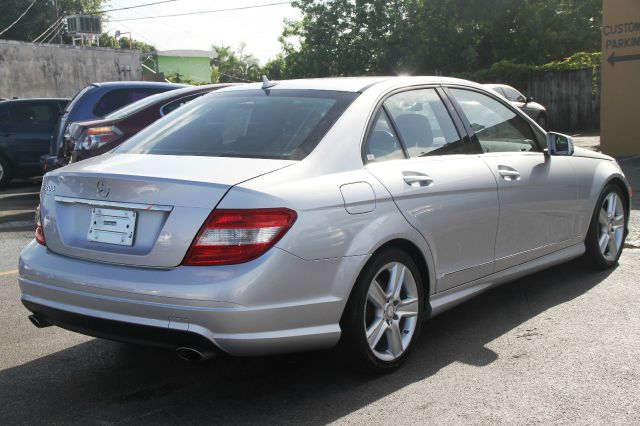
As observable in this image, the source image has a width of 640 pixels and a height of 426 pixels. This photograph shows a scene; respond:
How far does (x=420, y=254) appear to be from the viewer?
439 cm

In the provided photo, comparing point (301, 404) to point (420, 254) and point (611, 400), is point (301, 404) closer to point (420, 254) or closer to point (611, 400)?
point (420, 254)

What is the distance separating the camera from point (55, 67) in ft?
108

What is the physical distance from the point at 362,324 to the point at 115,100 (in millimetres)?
8230

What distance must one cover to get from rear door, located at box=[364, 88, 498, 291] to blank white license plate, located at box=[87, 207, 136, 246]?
1.29 metres

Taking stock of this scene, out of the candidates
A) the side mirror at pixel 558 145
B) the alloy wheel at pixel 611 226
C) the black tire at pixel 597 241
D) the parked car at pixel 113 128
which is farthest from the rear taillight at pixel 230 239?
the parked car at pixel 113 128

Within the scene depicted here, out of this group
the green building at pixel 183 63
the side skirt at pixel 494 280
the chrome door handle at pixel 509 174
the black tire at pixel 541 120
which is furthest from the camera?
the green building at pixel 183 63

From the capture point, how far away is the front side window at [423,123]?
4.63m

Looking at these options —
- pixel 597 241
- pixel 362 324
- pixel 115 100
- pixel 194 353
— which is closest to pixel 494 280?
pixel 362 324

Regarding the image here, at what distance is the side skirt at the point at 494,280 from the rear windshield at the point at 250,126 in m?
1.22

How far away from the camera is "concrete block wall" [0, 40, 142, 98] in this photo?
30.9m

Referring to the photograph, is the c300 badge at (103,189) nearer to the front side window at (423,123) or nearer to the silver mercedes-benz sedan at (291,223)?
the silver mercedes-benz sedan at (291,223)

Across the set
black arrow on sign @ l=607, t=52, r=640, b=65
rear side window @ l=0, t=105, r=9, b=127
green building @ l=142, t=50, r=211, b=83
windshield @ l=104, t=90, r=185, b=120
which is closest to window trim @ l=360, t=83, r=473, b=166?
windshield @ l=104, t=90, r=185, b=120

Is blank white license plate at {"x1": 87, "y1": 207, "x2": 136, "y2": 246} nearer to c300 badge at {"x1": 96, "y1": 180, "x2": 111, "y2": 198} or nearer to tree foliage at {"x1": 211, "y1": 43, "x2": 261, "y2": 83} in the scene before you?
c300 badge at {"x1": 96, "y1": 180, "x2": 111, "y2": 198}

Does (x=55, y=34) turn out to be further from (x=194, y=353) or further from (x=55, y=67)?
(x=194, y=353)
